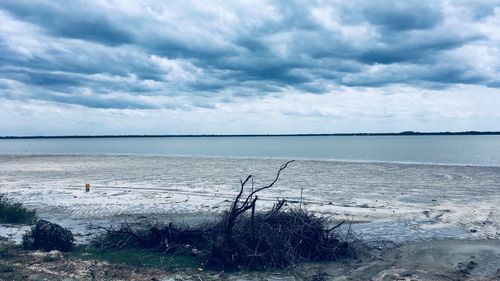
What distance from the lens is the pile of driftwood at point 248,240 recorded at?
7.84 m

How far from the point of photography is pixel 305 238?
848 centimetres

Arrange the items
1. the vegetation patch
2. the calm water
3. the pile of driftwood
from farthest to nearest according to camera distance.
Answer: the calm water
the vegetation patch
the pile of driftwood

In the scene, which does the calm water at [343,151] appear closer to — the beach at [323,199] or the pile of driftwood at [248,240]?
the beach at [323,199]

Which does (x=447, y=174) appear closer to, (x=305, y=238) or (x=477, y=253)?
(x=477, y=253)

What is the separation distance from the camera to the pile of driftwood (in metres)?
7.84

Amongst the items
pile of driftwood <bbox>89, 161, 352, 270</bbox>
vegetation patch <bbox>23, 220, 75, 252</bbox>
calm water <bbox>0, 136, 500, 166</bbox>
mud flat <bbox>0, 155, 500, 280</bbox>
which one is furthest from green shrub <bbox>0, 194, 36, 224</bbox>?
calm water <bbox>0, 136, 500, 166</bbox>

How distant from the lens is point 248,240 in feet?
27.0

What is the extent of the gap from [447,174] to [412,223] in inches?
636

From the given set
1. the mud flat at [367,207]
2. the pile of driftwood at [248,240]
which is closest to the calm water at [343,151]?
the mud flat at [367,207]

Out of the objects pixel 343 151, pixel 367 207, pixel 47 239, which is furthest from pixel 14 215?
pixel 343 151

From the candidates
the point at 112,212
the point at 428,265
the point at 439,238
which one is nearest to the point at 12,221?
the point at 112,212

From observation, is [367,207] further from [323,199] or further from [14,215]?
[14,215]

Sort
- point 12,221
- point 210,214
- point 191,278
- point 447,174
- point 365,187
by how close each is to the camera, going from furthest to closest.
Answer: point 447,174, point 365,187, point 210,214, point 12,221, point 191,278

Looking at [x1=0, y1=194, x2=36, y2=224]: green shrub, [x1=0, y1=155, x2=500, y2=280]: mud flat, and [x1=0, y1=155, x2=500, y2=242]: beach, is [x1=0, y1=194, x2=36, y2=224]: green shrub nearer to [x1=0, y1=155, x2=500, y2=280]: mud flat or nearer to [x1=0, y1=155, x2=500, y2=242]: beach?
[x1=0, y1=155, x2=500, y2=280]: mud flat
